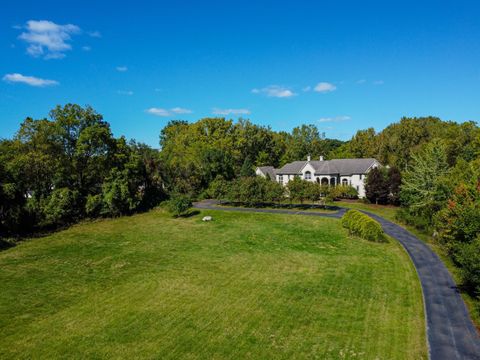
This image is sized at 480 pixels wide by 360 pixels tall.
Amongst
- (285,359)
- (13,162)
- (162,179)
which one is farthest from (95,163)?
(285,359)

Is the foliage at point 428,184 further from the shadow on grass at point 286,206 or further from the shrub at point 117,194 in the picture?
the shrub at point 117,194

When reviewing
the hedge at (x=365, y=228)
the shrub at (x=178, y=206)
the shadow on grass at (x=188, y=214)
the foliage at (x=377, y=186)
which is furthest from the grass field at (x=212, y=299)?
the foliage at (x=377, y=186)

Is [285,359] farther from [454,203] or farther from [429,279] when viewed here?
[454,203]

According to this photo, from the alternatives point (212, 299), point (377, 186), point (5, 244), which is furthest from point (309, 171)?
point (5, 244)

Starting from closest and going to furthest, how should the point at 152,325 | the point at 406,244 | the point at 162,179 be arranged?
the point at 152,325 < the point at 406,244 < the point at 162,179

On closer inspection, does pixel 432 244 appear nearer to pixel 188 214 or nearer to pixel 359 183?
pixel 359 183
